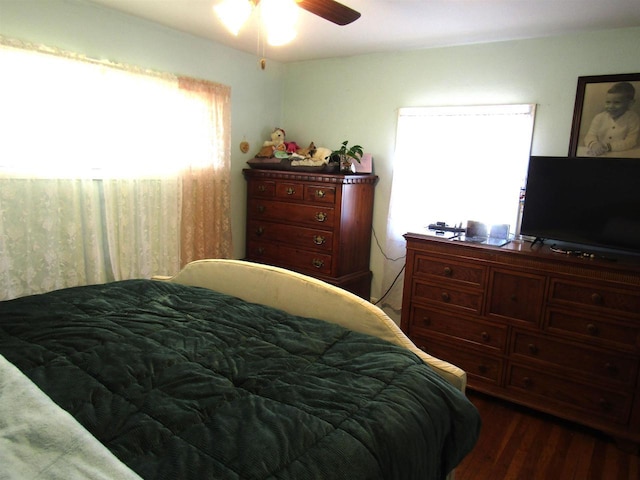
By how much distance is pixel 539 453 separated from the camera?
2311 mm

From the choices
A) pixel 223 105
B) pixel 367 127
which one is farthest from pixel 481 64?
pixel 223 105

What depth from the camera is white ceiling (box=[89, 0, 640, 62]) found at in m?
2.50

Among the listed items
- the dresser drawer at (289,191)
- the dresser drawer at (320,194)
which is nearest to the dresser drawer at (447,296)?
the dresser drawer at (320,194)

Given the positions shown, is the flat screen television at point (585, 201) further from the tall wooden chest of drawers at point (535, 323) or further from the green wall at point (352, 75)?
the green wall at point (352, 75)

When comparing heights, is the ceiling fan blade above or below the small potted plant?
above

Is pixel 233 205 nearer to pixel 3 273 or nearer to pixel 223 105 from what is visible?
pixel 223 105

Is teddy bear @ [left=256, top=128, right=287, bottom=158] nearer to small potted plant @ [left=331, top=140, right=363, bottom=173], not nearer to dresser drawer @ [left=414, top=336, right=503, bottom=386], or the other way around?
small potted plant @ [left=331, top=140, right=363, bottom=173]

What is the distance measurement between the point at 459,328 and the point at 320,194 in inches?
58.0

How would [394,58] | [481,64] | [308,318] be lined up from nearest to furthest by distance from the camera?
[308,318] < [481,64] < [394,58]

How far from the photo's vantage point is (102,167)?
9.89 ft

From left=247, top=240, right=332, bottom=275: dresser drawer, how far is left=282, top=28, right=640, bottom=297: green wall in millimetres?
554

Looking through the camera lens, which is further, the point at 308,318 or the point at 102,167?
the point at 102,167

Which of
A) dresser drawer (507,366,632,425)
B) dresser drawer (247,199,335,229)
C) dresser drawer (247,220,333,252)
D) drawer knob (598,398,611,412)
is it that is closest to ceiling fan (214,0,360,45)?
dresser drawer (247,199,335,229)

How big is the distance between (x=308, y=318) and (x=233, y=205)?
2459mm
